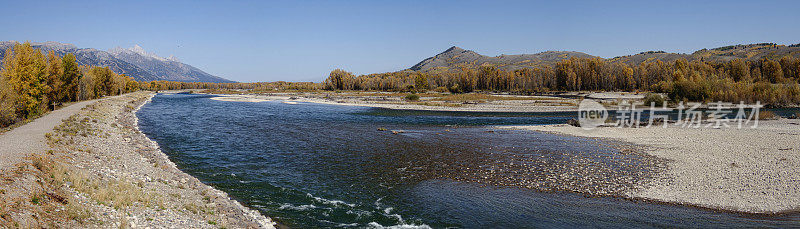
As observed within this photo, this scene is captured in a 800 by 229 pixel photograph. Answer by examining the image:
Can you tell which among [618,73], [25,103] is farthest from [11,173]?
[618,73]

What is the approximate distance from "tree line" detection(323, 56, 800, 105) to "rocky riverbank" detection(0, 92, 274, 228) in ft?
220

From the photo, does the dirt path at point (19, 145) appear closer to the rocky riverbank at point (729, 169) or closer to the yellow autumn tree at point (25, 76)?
the yellow autumn tree at point (25, 76)

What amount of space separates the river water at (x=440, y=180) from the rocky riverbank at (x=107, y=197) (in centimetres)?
101

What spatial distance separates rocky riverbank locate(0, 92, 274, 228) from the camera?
7.89 metres

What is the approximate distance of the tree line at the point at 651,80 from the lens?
5679 centimetres

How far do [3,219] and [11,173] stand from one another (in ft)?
13.7

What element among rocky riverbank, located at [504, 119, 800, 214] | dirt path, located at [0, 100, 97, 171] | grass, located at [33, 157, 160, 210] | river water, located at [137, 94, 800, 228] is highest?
dirt path, located at [0, 100, 97, 171]

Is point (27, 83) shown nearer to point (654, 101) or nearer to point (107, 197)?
point (107, 197)

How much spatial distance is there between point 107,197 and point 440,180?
10149 millimetres

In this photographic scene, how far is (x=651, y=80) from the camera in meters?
112

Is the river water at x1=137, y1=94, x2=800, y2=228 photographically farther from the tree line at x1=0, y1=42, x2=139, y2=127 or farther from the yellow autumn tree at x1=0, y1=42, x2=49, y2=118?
the yellow autumn tree at x1=0, y1=42, x2=49, y2=118

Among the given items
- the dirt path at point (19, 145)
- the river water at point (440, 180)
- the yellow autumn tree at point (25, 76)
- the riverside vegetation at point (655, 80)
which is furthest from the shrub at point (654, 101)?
the yellow autumn tree at point (25, 76)

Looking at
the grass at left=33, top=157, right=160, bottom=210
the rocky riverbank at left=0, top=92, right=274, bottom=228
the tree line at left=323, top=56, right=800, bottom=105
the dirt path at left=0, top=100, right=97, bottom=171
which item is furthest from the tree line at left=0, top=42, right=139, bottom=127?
the tree line at left=323, top=56, right=800, bottom=105

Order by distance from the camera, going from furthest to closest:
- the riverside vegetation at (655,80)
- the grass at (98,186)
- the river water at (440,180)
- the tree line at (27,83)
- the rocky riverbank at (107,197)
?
the riverside vegetation at (655,80) < the tree line at (27,83) < the river water at (440,180) < the grass at (98,186) < the rocky riverbank at (107,197)
